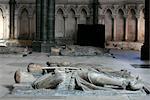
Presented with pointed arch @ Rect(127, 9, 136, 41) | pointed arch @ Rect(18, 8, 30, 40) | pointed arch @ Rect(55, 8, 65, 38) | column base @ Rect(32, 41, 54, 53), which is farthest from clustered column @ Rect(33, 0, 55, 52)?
pointed arch @ Rect(127, 9, 136, 41)

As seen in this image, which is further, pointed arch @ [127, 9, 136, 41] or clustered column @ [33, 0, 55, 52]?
pointed arch @ [127, 9, 136, 41]

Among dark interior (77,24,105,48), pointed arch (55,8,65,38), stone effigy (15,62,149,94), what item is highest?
pointed arch (55,8,65,38)

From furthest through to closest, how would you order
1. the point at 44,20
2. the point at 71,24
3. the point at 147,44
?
the point at 71,24, the point at 44,20, the point at 147,44

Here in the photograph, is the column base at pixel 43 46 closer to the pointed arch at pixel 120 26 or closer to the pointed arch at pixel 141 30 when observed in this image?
the pointed arch at pixel 120 26

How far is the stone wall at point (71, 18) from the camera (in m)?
26.2

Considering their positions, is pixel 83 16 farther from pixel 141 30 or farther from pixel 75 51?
pixel 75 51

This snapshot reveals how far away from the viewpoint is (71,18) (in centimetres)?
2684

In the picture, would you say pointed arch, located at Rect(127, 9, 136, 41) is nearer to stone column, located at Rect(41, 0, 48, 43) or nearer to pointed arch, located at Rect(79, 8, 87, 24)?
pointed arch, located at Rect(79, 8, 87, 24)

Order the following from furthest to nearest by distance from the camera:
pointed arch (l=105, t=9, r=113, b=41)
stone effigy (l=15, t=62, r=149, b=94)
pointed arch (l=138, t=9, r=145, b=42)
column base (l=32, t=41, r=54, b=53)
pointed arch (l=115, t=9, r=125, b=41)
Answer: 1. pointed arch (l=105, t=9, r=113, b=41)
2. pointed arch (l=115, t=9, r=125, b=41)
3. pointed arch (l=138, t=9, r=145, b=42)
4. column base (l=32, t=41, r=54, b=53)
5. stone effigy (l=15, t=62, r=149, b=94)

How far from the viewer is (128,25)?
25875 millimetres

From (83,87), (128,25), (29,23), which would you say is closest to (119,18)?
(128,25)

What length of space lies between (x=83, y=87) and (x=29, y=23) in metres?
19.4

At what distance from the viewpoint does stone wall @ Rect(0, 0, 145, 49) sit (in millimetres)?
26188

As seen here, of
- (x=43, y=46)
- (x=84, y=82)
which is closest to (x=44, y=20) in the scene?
(x=43, y=46)
